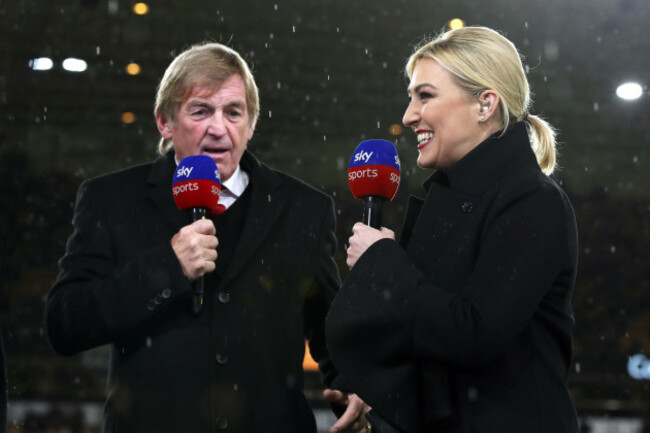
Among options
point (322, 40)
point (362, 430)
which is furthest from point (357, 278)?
point (322, 40)

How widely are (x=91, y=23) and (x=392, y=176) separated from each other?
25.3 feet

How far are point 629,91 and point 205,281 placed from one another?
371 inches

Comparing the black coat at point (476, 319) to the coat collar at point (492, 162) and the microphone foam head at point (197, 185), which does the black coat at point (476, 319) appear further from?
the microphone foam head at point (197, 185)

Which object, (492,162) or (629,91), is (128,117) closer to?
(629,91)

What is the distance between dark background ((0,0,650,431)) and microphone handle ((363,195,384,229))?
5.63m

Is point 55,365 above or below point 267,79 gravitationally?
below

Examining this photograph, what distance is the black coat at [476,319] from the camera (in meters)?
1.59

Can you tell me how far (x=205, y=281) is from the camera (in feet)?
7.24

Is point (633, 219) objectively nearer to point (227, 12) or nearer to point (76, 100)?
point (227, 12)

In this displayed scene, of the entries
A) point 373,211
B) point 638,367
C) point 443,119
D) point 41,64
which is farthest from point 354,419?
point 638,367

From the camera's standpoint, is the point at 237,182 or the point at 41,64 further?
the point at 41,64

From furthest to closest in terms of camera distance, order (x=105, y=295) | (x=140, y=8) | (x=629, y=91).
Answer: (x=629, y=91), (x=140, y=8), (x=105, y=295)

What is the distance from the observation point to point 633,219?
12.2 m

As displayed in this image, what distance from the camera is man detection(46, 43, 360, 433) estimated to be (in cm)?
204
